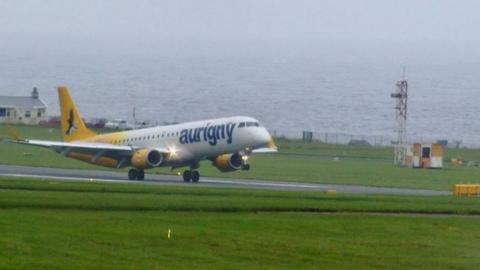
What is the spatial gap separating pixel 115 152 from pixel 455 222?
2734 centimetres

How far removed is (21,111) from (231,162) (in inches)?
2383

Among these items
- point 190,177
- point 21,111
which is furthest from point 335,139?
point 190,177

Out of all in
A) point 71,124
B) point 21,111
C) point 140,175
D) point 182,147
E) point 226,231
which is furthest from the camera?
point 21,111

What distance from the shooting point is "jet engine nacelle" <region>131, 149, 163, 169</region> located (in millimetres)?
63219

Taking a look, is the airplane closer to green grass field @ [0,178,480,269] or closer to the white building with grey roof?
green grass field @ [0,178,480,269]

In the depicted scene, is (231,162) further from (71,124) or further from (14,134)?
(14,134)

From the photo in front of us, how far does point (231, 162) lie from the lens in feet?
210

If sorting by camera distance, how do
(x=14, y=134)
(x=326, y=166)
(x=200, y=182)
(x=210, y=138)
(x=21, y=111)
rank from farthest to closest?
(x=21, y=111) → (x=326, y=166) → (x=14, y=134) → (x=210, y=138) → (x=200, y=182)

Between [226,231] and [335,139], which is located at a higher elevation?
[335,139]

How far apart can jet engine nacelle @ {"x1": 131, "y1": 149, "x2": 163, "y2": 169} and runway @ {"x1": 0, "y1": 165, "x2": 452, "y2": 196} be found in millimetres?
650

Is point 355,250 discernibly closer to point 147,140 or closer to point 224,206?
point 224,206

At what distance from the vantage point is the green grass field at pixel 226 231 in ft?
97.6

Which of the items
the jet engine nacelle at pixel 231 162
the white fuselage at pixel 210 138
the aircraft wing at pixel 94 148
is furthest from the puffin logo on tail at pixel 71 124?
the jet engine nacelle at pixel 231 162

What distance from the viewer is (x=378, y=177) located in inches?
2749
